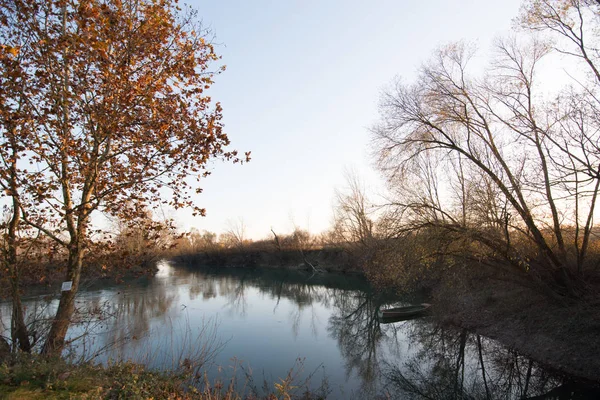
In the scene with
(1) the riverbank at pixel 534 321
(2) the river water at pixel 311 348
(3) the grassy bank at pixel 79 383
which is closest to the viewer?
(3) the grassy bank at pixel 79 383

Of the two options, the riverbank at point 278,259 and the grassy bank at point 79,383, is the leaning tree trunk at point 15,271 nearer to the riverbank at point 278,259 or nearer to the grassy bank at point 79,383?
the grassy bank at point 79,383

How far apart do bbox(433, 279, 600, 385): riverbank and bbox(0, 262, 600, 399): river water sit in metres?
0.44

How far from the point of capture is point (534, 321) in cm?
1293

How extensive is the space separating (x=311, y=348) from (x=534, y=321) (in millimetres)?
7767

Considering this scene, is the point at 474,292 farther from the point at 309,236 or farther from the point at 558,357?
the point at 309,236

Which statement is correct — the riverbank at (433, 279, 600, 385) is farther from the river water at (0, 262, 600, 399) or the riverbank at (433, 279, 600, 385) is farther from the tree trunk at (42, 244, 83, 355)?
the tree trunk at (42, 244, 83, 355)

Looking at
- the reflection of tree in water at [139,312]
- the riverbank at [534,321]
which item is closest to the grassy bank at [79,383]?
the reflection of tree in water at [139,312]

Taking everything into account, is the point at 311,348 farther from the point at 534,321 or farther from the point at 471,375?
the point at 534,321

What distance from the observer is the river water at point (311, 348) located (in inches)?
380

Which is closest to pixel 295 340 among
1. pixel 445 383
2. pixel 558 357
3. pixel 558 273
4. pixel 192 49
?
pixel 445 383

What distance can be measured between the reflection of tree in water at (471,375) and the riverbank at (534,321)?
1.47 feet

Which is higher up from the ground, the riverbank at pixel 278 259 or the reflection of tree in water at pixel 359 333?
the riverbank at pixel 278 259

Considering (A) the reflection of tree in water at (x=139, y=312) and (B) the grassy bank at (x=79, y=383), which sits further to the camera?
(A) the reflection of tree in water at (x=139, y=312)

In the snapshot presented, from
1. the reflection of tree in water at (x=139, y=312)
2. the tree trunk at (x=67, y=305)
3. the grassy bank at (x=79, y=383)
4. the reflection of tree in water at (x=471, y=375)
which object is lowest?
the reflection of tree in water at (x=471, y=375)
